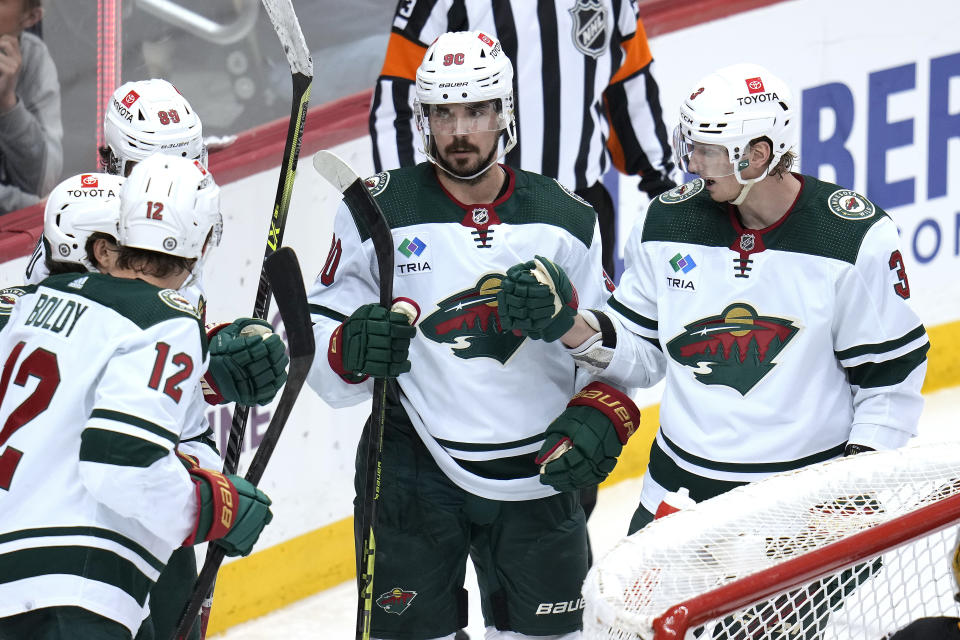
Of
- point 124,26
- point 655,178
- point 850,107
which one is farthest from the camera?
point 850,107

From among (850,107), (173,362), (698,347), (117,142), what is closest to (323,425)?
(117,142)

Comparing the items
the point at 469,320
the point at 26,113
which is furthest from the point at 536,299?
the point at 26,113

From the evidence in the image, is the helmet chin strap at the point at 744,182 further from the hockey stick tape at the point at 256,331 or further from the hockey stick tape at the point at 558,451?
the hockey stick tape at the point at 256,331

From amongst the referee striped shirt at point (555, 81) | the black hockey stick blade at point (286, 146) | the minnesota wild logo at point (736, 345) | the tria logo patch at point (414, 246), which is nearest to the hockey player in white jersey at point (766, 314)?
the minnesota wild logo at point (736, 345)

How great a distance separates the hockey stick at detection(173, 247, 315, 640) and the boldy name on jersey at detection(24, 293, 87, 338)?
17.6 inches

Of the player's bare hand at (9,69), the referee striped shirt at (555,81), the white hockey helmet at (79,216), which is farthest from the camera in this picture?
the referee striped shirt at (555,81)

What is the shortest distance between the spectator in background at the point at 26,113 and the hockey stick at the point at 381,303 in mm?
1044

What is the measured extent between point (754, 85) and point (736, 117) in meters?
0.08

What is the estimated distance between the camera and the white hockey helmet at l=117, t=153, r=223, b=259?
2168 mm

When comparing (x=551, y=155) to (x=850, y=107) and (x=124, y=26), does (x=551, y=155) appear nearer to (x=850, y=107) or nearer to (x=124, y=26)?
(x=124, y=26)

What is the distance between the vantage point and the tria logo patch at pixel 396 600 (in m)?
2.74

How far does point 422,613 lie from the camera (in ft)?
9.00

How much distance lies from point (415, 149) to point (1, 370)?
164 cm

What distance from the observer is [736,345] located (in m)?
2.54
